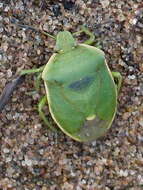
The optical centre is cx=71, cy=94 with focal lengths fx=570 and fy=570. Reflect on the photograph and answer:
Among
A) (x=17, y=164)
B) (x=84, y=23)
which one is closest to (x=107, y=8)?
(x=84, y=23)

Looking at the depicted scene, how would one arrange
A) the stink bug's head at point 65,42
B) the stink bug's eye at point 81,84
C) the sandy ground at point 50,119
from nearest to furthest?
the stink bug's eye at point 81,84 → the stink bug's head at point 65,42 → the sandy ground at point 50,119

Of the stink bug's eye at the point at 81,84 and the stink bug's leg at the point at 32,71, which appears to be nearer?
the stink bug's eye at the point at 81,84

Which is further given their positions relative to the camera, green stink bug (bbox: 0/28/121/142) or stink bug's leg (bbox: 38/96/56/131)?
stink bug's leg (bbox: 38/96/56/131)

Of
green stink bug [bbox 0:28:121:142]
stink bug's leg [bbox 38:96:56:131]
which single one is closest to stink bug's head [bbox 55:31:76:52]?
green stink bug [bbox 0:28:121:142]

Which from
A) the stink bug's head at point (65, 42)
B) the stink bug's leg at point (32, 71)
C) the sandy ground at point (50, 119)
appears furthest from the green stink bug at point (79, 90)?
the sandy ground at point (50, 119)

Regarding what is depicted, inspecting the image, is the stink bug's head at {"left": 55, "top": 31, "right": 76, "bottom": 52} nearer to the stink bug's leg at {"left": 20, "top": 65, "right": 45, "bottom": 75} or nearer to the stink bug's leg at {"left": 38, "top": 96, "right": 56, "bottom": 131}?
the stink bug's leg at {"left": 20, "top": 65, "right": 45, "bottom": 75}

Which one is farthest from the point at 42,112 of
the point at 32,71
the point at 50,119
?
the point at 32,71

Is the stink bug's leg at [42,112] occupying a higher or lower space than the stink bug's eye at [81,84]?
lower

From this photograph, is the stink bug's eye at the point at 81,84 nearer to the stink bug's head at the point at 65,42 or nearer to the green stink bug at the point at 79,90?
the green stink bug at the point at 79,90
